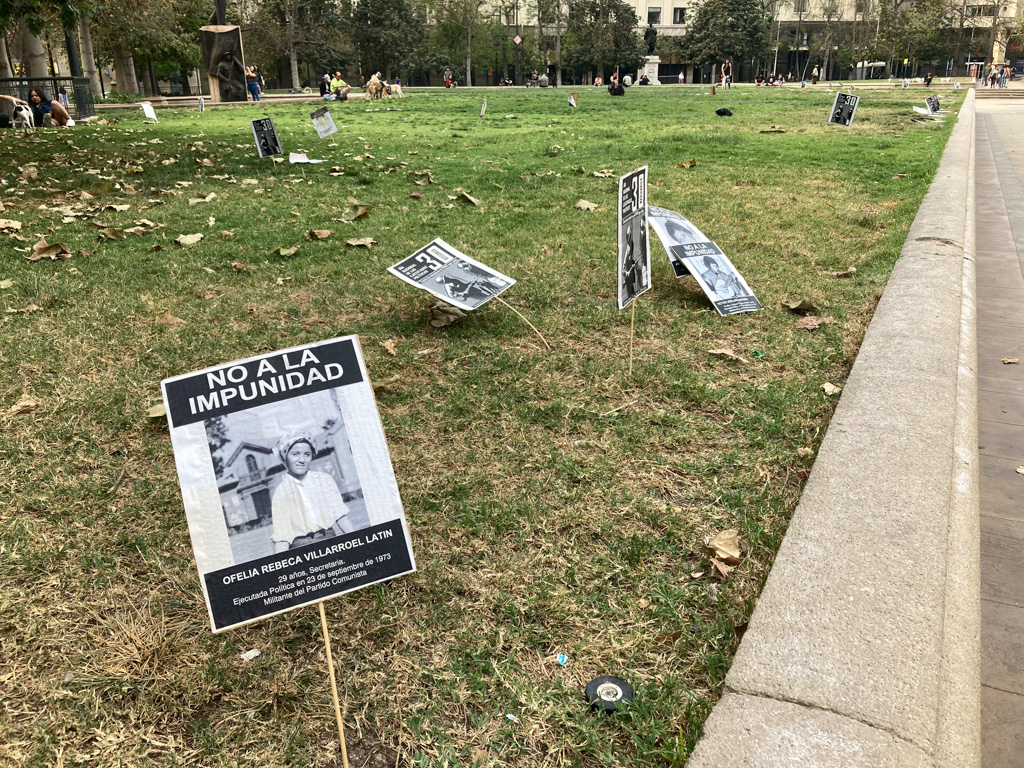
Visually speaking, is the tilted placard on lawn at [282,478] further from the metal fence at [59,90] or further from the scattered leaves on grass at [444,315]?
the metal fence at [59,90]

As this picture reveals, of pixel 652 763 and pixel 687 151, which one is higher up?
pixel 687 151

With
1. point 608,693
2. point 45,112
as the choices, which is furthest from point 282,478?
point 45,112

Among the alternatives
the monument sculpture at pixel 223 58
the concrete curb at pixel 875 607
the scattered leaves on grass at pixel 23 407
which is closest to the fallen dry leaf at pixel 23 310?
the scattered leaves on grass at pixel 23 407

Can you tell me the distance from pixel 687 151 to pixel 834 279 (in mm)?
7188

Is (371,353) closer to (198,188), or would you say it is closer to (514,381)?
(514,381)

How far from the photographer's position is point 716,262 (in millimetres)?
4660

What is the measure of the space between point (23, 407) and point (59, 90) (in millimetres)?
25943

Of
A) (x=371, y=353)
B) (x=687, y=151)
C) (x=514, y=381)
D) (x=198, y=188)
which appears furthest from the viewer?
(x=687, y=151)

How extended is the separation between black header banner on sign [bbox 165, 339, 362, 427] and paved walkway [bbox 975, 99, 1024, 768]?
1.84m

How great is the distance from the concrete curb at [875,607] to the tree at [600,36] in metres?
74.5

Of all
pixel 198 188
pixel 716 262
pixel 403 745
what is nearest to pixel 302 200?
pixel 198 188

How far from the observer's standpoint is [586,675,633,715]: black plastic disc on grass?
184 cm

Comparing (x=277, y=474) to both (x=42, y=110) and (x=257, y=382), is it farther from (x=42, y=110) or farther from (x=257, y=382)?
(x=42, y=110)

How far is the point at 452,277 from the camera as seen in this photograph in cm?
407
